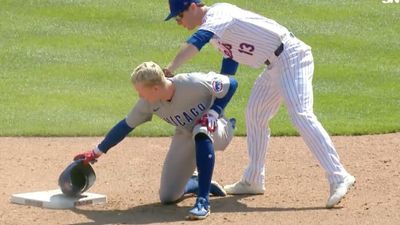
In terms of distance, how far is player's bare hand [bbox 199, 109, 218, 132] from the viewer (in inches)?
261

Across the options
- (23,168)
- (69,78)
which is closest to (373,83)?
(69,78)

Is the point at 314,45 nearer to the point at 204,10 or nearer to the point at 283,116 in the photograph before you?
the point at 283,116

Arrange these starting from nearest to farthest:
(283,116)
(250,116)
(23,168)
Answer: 1. (250,116)
2. (23,168)
3. (283,116)

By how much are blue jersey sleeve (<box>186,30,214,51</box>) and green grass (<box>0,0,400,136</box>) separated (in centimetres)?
327

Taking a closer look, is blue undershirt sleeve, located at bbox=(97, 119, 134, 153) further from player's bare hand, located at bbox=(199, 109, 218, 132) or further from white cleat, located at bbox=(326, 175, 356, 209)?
white cleat, located at bbox=(326, 175, 356, 209)

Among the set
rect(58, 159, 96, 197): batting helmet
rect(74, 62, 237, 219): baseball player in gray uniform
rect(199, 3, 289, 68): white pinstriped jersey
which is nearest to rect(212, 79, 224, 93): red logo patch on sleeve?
rect(74, 62, 237, 219): baseball player in gray uniform

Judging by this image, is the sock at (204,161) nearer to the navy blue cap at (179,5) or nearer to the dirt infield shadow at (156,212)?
the dirt infield shadow at (156,212)

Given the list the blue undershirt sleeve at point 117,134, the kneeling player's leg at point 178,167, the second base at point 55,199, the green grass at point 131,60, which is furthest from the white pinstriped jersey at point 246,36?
the green grass at point 131,60

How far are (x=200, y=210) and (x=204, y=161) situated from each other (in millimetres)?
313

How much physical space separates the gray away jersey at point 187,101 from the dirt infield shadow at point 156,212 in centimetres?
58

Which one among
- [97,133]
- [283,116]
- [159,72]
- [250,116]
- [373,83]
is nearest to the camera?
[159,72]

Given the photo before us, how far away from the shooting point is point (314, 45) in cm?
1363

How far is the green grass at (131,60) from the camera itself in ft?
34.2

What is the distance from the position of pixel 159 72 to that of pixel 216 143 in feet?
2.27
